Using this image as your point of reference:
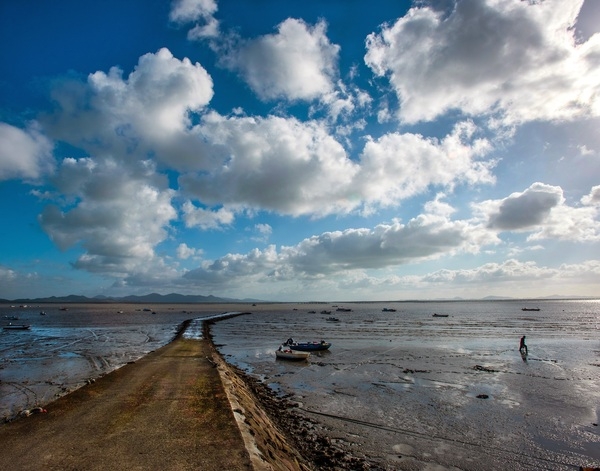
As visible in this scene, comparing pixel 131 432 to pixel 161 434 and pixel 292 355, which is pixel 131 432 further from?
pixel 292 355

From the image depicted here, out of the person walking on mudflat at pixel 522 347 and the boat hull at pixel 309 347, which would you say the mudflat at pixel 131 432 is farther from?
the person walking on mudflat at pixel 522 347

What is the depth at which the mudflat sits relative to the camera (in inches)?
376

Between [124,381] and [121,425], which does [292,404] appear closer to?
[124,381]

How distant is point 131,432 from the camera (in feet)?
37.9

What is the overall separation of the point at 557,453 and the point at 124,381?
904 inches

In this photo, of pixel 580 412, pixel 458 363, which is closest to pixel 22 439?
pixel 580 412

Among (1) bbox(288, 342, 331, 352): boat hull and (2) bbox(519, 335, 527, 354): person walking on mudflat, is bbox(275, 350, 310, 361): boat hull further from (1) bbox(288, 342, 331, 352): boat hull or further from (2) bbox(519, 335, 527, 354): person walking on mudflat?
(2) bbox(519, 335, 527, 354): person walking on mudflat

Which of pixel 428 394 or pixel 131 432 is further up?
pixel 131 432

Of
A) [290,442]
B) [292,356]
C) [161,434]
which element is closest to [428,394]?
[290,442]

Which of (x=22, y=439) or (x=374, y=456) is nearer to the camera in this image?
(x=22, y=439)

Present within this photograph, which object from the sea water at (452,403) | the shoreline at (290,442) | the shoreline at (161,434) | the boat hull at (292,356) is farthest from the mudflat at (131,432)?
the boat hull at (292,356)

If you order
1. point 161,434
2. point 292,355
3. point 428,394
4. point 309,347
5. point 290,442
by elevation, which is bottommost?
point 309,347

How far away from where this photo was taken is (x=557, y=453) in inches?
631

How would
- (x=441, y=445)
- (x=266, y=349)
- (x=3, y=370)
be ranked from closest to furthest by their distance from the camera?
(x=441, y=445), (x=3, y=370), (x=266, y=349)
